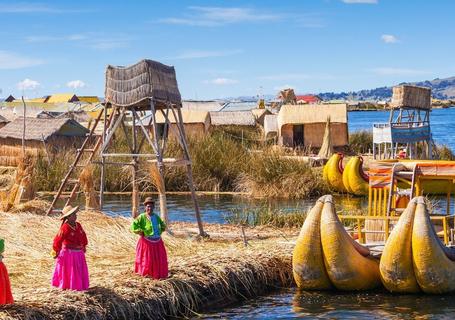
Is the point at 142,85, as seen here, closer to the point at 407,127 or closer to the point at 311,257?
the point at 311,257

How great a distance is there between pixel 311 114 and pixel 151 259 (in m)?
30.9

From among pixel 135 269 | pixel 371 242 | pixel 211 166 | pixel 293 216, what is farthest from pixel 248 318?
pixel 211 166

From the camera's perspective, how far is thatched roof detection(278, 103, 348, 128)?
135 feet

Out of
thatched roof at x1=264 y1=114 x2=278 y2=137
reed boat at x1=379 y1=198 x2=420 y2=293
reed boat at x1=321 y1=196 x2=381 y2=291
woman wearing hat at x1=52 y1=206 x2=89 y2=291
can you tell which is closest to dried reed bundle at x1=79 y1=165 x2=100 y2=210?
reed boat at x1=321 y1=196 x2=381 y2=291

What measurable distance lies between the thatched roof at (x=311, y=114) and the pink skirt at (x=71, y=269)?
3130 cm

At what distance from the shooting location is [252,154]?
96.4 ft

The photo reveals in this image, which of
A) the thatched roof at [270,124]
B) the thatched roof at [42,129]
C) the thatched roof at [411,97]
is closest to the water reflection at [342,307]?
the thatched roof at [411,97]

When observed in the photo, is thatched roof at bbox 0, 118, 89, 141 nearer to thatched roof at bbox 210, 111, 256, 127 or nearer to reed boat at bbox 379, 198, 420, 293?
thatched roof at bbox 210, 111, 256, 127

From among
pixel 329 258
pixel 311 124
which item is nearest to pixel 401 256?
pixel 329 258

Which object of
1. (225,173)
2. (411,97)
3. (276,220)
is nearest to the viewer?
(276,220)

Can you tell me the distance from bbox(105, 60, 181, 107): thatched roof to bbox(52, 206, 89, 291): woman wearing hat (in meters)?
5.43

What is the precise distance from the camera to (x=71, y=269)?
10.3 m

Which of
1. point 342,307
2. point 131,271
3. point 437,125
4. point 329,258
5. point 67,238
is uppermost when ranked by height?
point 437,125

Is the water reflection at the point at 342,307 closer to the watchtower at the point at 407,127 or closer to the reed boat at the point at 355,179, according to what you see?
the reed boat at the point at 355,179
